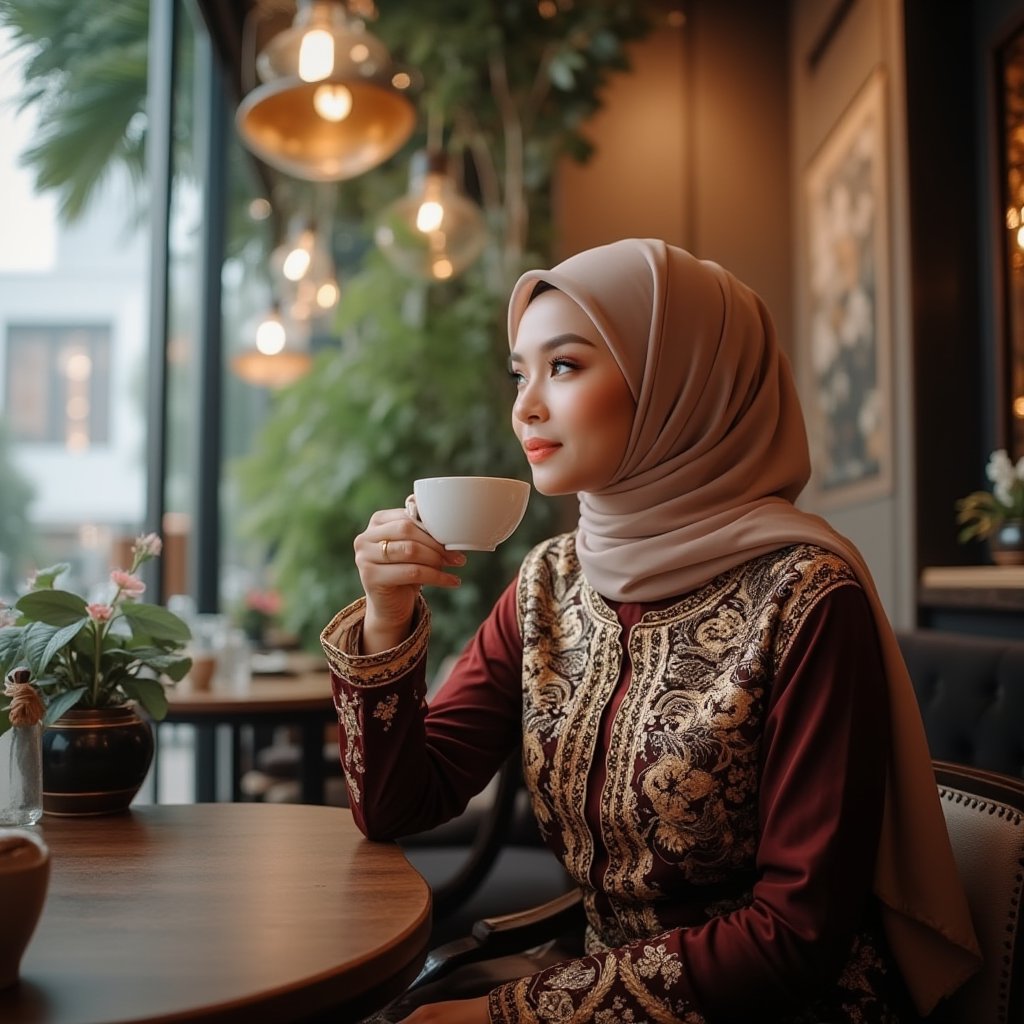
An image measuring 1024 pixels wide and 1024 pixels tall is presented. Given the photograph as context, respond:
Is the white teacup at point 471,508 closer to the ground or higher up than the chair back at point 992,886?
higher up

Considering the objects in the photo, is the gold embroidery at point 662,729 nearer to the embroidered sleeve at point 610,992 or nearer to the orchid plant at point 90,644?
the embroidered sleeve at point 610,992

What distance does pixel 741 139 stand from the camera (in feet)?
15.4

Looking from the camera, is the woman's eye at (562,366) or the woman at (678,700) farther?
the woman's eye at (562,366)

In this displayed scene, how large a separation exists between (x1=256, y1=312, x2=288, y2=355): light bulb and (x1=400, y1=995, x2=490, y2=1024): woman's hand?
412cm

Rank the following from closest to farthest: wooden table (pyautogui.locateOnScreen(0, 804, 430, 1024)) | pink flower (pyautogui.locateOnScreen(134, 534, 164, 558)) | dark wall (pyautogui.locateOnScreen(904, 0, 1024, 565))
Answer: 1. wooden table (pyautogui.locateOnScreen(0, 804, 430, 1024))
2. pink flower (pyautogui.locateOnScreen(134, 534, 164, 558))
3. dark wall (pyautogui.locateOnScreen(904, 0, 1024, 565))

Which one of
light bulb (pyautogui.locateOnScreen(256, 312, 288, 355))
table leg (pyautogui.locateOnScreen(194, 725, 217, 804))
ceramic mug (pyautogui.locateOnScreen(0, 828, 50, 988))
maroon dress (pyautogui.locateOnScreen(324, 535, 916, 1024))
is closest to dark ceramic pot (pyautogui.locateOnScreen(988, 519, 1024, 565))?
maroon dress (pyautogui.locateOnScreen(324, 535, 916, 1024))

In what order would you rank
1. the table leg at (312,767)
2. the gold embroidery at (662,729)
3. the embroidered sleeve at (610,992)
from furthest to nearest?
the table leg at (312,767) < the gold embroidery at (662,729) < the embroidered sleeve at (610,992)

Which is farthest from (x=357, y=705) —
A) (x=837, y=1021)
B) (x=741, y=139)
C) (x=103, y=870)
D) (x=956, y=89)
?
(x=741, y=139)

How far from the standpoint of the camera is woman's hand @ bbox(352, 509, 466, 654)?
111 centimetres

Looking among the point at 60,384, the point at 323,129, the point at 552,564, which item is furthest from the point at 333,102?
the point at 552,564

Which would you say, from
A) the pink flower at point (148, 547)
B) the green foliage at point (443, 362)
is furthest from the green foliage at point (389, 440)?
the pink flower at point (148, 547)

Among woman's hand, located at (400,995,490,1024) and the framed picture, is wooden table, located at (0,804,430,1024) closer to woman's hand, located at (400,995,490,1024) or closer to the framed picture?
woman's hand, located at (400,995,490,1024)

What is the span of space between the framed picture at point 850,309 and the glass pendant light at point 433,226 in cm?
133

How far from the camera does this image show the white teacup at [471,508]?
41.3 inches
